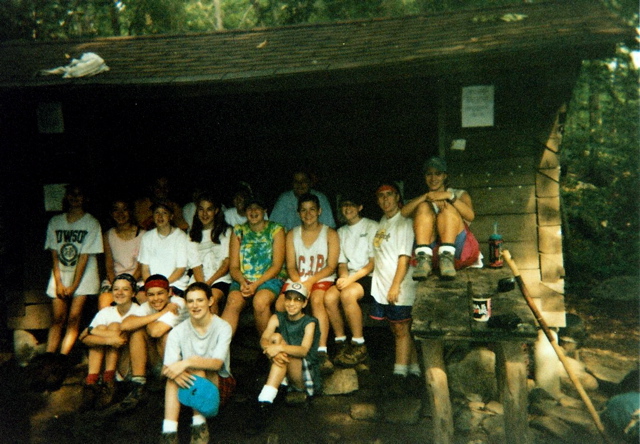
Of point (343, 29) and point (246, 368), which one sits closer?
point (246, 368)

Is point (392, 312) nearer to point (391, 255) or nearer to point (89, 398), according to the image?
point (391, 255)

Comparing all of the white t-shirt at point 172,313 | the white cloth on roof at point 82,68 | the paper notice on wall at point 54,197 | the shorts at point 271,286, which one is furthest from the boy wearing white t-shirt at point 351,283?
the paper notice on wall at point 54,197

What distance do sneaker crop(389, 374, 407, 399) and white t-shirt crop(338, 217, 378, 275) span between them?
1.06 metres

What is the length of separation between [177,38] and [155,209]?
2.90 metres

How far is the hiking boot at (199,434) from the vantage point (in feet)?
12.1

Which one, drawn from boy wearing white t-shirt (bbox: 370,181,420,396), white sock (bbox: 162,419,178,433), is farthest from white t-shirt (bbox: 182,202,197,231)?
white sock (bbox: 162,419,178,433)

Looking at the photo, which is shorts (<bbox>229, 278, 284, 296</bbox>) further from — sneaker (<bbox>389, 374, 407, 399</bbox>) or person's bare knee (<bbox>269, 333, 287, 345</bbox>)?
sneaker (<bbox>389, 374, 407, 399</bbox>)

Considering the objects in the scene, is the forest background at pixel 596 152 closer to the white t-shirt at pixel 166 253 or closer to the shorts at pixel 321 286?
the shorts at pixel 321 286

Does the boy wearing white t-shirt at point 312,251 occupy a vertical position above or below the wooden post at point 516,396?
above

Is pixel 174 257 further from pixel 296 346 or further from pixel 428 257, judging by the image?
pixel 428 257

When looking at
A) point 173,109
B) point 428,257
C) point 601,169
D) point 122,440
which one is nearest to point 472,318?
point 428,257

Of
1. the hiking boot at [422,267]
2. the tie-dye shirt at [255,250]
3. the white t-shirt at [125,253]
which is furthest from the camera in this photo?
the white t-shirt at [125,253]

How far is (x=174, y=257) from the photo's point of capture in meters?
4.80

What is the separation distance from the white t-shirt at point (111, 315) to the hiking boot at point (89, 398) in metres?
0.55
